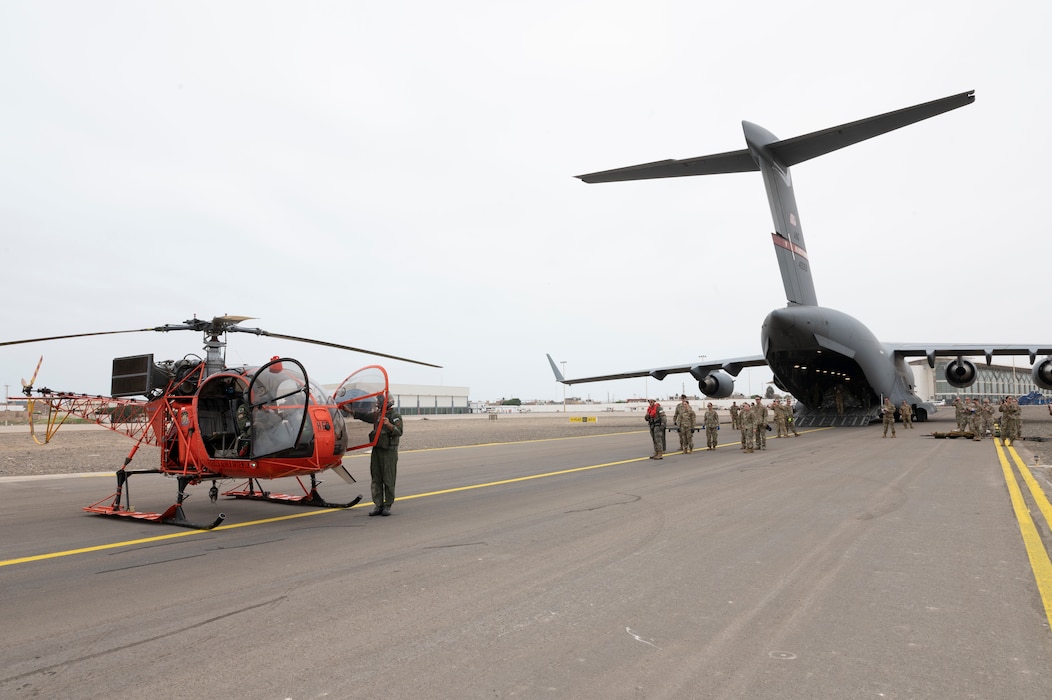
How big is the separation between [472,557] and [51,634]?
318 cm

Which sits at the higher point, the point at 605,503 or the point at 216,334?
the point at 216,334

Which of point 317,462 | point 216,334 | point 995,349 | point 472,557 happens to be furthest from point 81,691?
point 995,349

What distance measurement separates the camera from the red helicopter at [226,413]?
7.96m

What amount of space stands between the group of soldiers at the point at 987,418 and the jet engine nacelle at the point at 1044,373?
5.80m

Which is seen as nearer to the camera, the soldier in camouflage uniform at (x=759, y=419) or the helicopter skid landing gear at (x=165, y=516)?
the helicopter skid landing gear at (x=165, y=516)

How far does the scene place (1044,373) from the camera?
93.4ft

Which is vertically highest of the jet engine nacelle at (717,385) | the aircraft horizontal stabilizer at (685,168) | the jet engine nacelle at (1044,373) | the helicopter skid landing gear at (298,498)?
the aircraft horizontal stabilizer at (685,168)

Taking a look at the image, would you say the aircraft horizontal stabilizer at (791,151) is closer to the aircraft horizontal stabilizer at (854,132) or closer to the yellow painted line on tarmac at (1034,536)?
the aircraft horizontal stabilizer at (854,132)

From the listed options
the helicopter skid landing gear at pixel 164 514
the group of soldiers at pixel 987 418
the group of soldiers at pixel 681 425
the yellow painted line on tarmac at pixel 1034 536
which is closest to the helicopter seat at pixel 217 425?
the helicopter skid landing gear at pixel 164 514

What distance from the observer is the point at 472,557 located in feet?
19.5

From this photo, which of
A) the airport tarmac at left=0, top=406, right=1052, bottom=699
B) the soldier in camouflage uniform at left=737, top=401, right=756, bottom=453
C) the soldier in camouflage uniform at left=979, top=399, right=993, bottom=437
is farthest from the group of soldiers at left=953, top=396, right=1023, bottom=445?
the airport tarmac at left=0, top=406, right=1052, bottom=699

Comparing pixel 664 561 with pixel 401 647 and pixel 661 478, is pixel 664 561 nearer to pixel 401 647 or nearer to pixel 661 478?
A: pixel 401 647

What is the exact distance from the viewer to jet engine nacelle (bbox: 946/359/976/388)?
32094mm

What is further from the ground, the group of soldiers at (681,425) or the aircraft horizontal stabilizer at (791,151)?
the aircraft horizontal stabilizer at (791,151)
